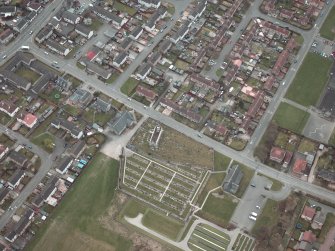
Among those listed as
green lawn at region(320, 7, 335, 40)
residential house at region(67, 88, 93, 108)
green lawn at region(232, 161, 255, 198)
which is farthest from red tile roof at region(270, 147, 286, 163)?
residential house at region(67, 88, 93, 108)

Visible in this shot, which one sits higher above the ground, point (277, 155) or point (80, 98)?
→ point (277, 155)

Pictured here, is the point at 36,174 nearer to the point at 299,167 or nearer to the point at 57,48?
the point at 57,48

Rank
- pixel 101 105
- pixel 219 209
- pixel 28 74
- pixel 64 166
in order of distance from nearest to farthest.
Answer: pixel 219 209 < pixel 64 166 < pixel 101 105 < pixel 28 74

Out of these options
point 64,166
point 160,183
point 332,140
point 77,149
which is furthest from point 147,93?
point 332,140

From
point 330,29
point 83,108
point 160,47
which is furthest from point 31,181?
point 330,29

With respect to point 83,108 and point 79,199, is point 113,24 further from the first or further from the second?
point 79,199
